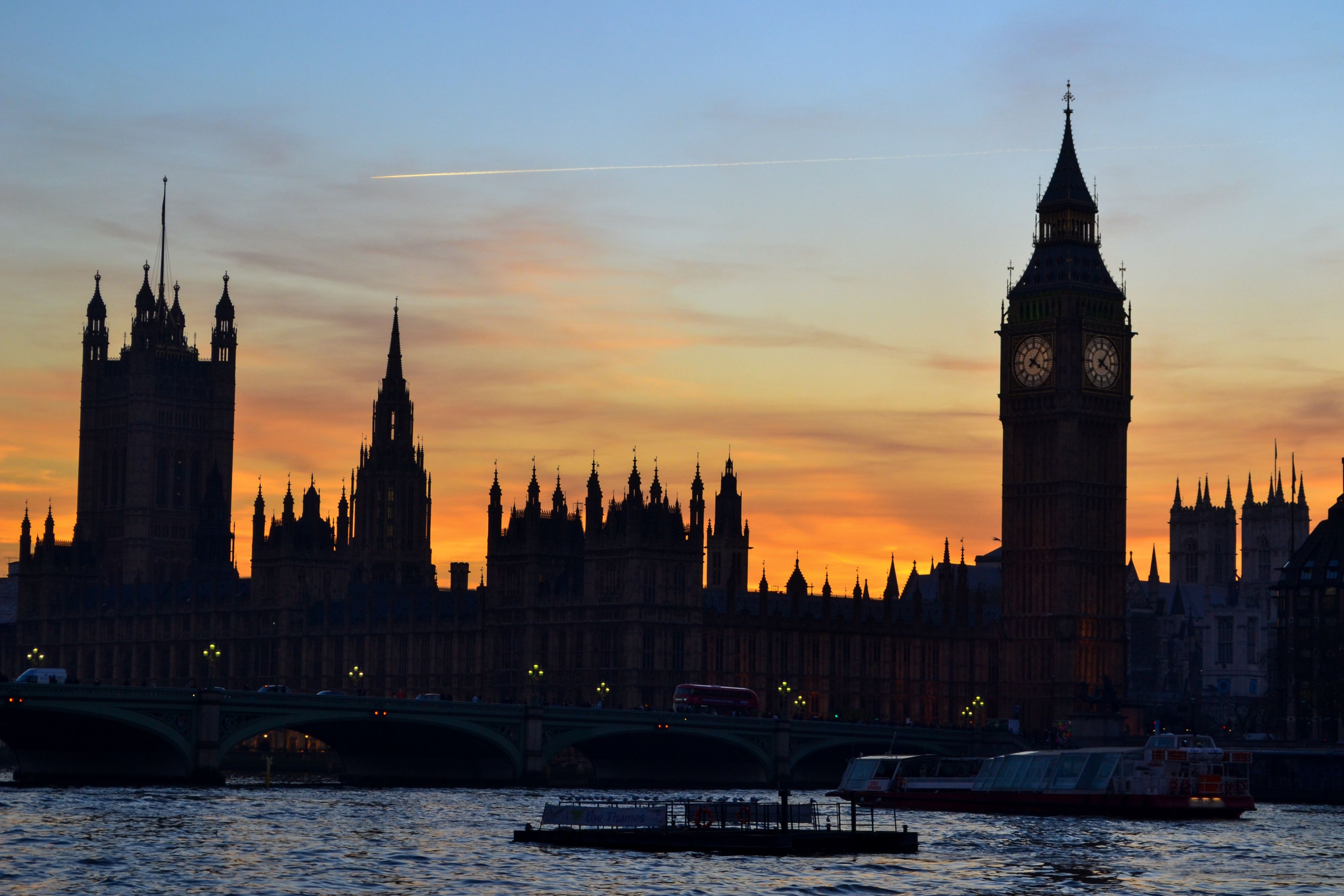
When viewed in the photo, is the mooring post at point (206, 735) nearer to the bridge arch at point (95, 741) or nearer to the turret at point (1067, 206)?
the bridge arch at point (95, 741)

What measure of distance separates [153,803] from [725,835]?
1306 inches

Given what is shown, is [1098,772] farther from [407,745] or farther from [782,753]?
[407,745]

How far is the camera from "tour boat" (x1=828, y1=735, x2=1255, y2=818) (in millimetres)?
117750

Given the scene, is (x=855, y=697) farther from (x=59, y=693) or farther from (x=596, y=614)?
(x=59, y=693)

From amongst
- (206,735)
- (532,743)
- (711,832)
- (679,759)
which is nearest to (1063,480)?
(679,759)

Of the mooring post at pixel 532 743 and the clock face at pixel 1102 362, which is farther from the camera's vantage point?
the clock face at pixel 1102 362

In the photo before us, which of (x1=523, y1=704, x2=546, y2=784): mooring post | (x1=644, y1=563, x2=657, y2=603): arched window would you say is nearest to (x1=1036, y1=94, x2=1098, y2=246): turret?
(x1=644, y1=563, x2=657, y2=603): arched window

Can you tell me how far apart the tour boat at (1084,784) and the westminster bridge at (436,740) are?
598 inches

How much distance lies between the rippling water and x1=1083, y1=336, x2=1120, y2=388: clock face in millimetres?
79574

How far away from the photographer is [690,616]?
180 meters

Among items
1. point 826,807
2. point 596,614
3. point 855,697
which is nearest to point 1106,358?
point 855,697

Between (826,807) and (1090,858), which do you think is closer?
(1090,858)

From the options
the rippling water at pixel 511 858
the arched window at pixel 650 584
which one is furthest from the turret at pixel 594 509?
the rippling water at pixel 511 858

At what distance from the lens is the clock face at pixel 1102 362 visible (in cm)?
19162
